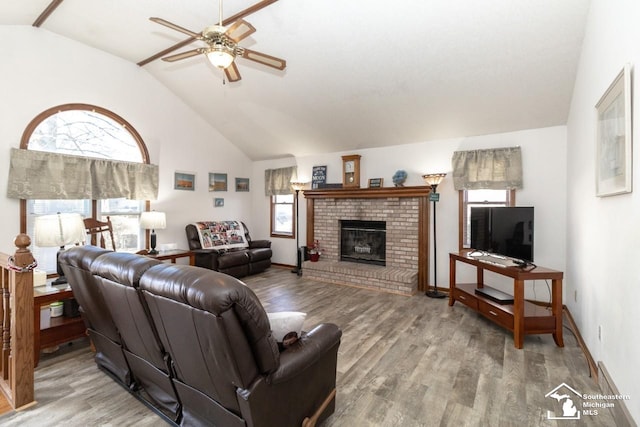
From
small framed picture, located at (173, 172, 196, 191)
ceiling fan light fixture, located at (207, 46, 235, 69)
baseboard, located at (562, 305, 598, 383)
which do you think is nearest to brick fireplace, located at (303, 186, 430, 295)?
baseboard, located at (562, 305, 598, 383)

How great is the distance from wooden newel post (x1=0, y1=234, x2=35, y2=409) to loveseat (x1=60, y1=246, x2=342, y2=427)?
261 mm

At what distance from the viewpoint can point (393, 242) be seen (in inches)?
212

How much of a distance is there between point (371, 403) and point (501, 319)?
190 cm

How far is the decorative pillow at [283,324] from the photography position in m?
1.66

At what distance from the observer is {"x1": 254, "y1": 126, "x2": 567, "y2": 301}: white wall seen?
161 inches

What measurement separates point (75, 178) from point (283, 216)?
378 centimetres

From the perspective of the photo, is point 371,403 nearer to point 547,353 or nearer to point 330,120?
point 547,353

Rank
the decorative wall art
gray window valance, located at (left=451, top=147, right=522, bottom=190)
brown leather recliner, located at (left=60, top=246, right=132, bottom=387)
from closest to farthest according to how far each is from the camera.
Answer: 1. brown leather recliner, located at (left=60, top=246, right=132, bottom=387)
2. gray window valance, located at (left=451, top=147, right=522, bottom=190)
3. the decorative wall art

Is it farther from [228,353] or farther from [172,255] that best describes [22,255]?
[172,255]

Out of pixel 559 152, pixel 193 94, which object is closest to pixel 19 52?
pixel 193 94

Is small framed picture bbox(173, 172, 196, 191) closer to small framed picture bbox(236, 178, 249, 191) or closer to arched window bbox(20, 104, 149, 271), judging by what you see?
arched window bbox(20, 104, 149, 271)

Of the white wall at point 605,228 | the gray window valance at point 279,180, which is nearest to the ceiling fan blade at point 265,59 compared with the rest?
the white wall at point 605,228

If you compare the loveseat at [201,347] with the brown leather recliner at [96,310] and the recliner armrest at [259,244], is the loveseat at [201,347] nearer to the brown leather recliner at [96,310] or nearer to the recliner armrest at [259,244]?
the brown leather recliner at [96,310]

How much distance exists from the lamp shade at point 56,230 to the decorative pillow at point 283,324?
2.34 metres
